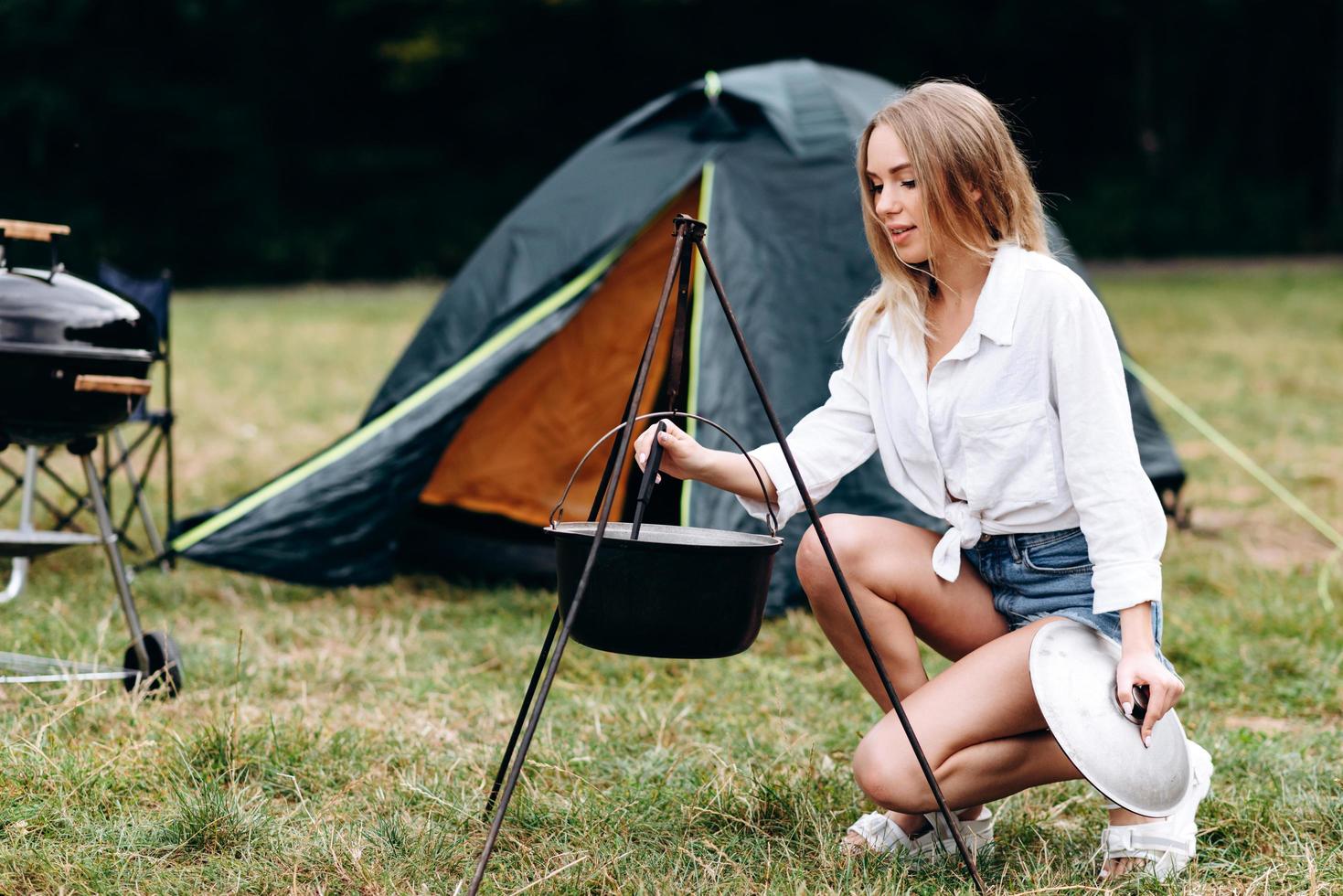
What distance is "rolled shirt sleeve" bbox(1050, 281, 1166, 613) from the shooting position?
6.31 feet

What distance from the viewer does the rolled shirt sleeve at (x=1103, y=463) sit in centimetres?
192

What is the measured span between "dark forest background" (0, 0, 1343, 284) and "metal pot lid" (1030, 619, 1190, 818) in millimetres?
15898

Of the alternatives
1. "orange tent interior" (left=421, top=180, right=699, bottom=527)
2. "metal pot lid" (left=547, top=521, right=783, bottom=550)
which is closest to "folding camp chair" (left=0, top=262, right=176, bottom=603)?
"orange tent interior" (left=421, top=180, right=699, bottom=527)

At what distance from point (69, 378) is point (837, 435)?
151cm

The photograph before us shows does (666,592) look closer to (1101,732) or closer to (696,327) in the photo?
(1101,732)

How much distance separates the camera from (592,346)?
4.26m

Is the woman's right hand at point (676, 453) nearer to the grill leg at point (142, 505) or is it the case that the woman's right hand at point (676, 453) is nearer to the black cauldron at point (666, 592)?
the black cauldron at point (666, 592)

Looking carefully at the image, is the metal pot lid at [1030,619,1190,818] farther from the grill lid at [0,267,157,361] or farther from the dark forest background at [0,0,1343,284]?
the dark forest background at [0,0,1343,284]

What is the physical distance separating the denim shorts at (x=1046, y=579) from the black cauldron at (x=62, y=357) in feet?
5.67

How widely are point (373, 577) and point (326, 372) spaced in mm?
5235

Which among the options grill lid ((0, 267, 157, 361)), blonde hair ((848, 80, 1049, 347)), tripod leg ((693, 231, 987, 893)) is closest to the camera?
tripod leg ((693, 231, 987, 893))

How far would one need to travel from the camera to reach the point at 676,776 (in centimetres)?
247

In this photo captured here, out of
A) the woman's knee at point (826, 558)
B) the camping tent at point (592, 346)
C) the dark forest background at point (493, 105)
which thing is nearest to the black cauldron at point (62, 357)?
the camping tent at point (592, 346)

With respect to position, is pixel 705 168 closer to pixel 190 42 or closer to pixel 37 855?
pixel 37 855
